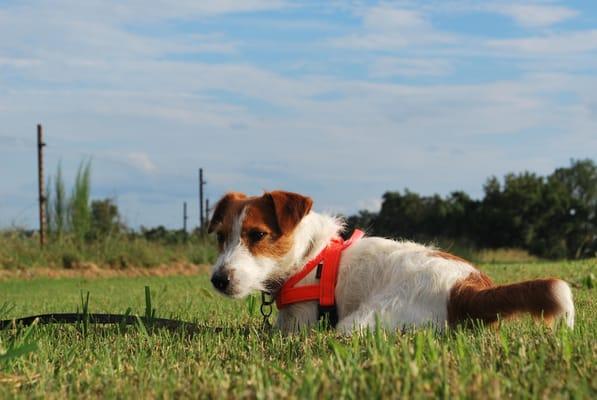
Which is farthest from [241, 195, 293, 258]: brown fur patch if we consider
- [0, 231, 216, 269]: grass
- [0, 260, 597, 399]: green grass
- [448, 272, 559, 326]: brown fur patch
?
[0, 231, 216, 269]: grass

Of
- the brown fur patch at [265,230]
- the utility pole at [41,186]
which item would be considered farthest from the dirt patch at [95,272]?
the brown fur patch at [265,230]

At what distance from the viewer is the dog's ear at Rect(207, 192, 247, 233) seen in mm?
5793

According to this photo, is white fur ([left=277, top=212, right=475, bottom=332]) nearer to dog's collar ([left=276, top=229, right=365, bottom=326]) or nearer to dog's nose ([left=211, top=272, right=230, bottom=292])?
dog's collar ([left=276, top=229, right=365, bottom=326])

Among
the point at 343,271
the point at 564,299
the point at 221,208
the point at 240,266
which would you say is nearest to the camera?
the point at 564,299

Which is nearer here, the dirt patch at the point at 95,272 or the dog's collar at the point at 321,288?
the dog's collar at the point at 321,288

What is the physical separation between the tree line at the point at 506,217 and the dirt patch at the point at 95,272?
98.5 feet

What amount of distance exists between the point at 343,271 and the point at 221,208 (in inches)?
45.6

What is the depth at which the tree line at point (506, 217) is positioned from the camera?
179 feet

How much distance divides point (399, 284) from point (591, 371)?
2314 mm

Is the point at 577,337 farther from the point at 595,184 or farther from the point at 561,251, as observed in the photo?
the point at 595,184

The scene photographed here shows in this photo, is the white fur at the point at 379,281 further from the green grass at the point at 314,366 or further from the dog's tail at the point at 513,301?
the green grass at the point at 314,366

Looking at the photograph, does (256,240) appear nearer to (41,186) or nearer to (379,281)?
(379,281)

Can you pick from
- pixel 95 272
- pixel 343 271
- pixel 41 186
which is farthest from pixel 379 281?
pixel 41 186

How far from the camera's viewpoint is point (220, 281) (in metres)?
5.21
